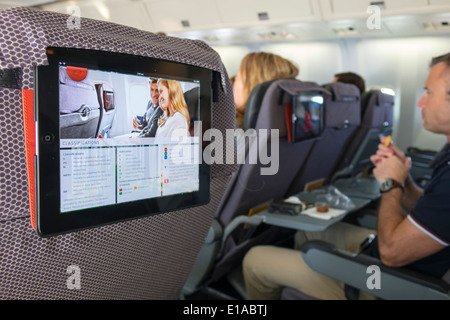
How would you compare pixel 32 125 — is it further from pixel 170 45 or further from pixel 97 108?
pixel 170 45

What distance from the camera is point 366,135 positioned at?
3699mm

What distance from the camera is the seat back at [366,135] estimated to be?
370 cm

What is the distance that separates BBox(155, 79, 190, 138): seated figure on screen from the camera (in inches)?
34.5

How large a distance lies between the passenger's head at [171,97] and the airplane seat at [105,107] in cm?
12

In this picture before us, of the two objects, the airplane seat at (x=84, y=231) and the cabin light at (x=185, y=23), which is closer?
the airplane seat at (x=84, y=231)

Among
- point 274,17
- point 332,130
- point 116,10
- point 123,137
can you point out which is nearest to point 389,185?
point 332,130

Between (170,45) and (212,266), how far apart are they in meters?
1.81

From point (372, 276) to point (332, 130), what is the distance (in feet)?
4.49

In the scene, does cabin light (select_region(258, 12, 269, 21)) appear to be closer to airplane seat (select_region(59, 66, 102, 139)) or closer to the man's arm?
the man's arm

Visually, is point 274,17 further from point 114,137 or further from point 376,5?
point 114,137

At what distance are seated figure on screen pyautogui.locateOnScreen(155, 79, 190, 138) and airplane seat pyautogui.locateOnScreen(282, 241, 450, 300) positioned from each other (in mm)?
A: 1211

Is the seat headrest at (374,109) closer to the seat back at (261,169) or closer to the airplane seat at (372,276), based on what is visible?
the seat back at (261,169)

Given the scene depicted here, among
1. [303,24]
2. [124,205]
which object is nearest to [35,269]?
[124,205]

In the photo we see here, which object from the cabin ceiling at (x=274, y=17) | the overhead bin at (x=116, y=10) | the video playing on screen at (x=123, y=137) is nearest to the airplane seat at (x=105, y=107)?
the video playing on screen at (x=123, y=137)
